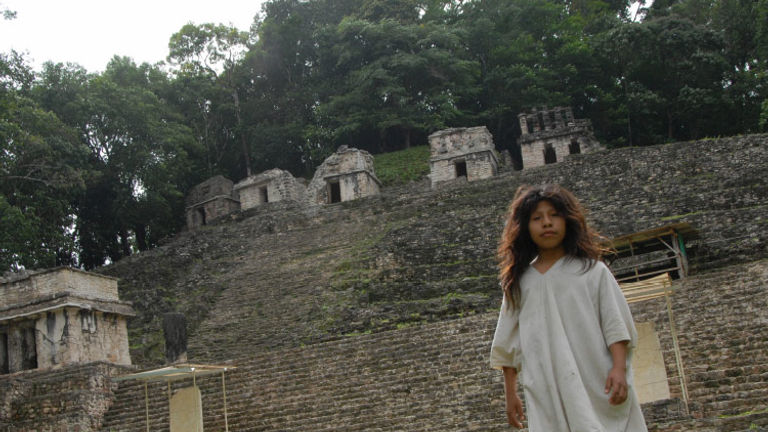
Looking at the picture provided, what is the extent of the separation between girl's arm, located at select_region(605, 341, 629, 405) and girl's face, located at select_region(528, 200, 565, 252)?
544 mm

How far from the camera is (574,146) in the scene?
29.7m

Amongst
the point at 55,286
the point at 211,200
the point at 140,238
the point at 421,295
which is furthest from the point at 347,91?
the point at 55,286

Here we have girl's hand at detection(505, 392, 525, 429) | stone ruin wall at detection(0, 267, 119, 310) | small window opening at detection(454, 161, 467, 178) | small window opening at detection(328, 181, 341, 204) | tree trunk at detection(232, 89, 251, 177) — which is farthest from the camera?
tree trunk at detection(232, 89, 251, 177)

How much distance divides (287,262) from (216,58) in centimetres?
1996

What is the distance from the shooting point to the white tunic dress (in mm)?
3213

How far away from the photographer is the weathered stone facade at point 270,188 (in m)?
31.4

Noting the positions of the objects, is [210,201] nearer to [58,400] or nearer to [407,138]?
[407,138]

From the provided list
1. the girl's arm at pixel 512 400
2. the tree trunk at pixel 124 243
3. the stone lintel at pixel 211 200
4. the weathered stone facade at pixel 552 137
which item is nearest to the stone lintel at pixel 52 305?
the girl's arm at pixel 512 400

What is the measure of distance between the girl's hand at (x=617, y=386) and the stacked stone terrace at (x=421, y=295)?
205 inches

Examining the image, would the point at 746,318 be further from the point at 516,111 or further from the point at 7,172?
the point at 516,111

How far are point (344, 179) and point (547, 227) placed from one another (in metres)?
25.9

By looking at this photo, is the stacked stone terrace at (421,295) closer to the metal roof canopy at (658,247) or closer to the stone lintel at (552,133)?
the metal roof canopy at (658,247)

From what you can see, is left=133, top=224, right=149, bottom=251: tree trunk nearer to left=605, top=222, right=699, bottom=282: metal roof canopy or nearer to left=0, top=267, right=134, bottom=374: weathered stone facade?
left=0, top=267, right=134, bottom=374: weathered stone facade

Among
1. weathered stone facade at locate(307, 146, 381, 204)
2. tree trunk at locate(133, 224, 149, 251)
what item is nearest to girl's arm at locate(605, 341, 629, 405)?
weathered stone facade at locate(307, 146, 381, 204)
